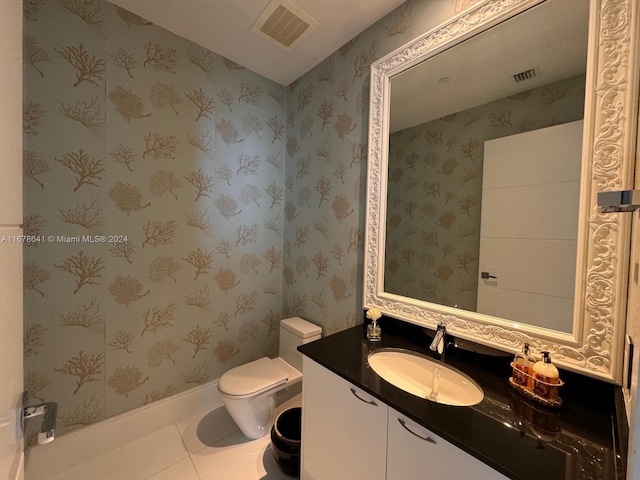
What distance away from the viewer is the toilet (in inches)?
56.5

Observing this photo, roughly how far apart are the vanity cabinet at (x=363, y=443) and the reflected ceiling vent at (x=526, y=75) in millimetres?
1265

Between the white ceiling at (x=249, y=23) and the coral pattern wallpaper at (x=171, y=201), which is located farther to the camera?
the white ceiling at (x=249, y=23)

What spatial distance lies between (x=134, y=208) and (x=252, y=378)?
124 centimetres

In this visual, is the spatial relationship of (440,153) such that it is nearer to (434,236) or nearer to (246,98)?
(434,236)

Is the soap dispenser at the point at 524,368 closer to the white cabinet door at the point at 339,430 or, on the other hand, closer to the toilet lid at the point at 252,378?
the white cabinet door at the point at 339,430

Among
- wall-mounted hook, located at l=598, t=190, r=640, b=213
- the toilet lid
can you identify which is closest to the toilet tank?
the toilet lid

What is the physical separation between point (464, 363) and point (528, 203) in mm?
679

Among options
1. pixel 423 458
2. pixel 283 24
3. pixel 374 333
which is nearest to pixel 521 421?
pixel 423 458

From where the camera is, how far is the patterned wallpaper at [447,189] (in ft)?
3.03

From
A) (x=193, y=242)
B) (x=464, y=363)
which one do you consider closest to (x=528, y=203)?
(x=464, y=363)

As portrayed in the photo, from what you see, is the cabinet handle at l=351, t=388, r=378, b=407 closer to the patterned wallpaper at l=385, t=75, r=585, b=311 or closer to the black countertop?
the black countertop

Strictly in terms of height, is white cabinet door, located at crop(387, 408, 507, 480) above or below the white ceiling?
below

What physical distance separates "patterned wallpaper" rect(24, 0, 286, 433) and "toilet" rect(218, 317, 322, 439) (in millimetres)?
346

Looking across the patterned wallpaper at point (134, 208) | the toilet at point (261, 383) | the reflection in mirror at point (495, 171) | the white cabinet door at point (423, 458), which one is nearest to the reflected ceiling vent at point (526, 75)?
the reflection in mirror at point (495, 171)
